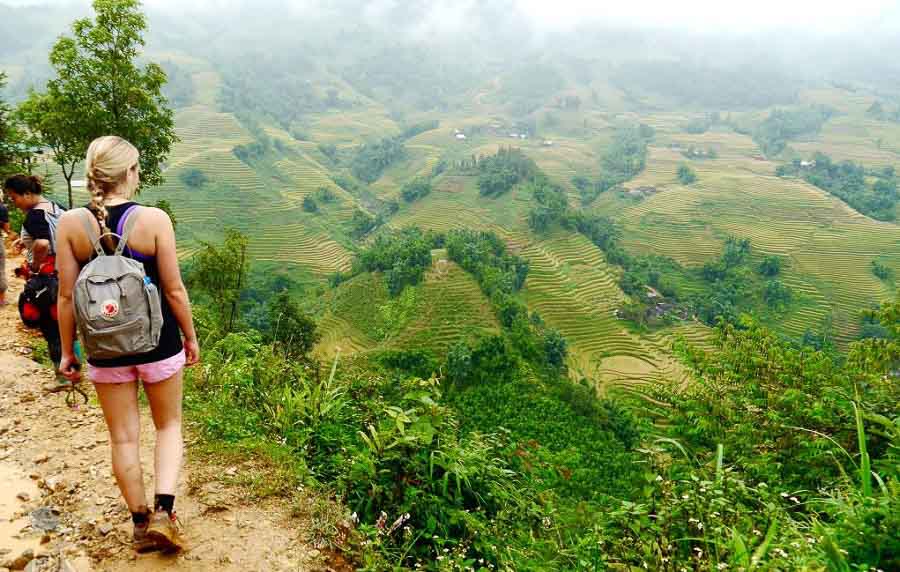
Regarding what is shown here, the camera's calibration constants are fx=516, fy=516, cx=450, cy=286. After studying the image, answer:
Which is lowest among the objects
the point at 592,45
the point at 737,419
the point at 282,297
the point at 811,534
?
the point at 282,297

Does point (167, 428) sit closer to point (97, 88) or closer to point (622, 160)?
point (97, 88)

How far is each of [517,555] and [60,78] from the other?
30.1 feet

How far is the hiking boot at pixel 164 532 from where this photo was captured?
199 centimetres

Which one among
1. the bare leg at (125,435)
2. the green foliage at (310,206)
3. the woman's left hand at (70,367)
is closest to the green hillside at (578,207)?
the green foliage at (310,206)

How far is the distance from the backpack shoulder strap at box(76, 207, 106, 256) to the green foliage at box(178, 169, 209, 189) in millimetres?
51975

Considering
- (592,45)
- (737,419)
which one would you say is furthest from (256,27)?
(737,419)

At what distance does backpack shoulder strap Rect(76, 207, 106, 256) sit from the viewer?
1.79 metres

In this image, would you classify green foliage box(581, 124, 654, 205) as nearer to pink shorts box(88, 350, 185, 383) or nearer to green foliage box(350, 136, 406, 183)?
green foliage box(350, 136, 406, 183)

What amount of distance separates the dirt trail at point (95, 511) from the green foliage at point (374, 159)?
67327 mm

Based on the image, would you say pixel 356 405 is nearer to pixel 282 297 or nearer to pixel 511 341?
pixel 282 297

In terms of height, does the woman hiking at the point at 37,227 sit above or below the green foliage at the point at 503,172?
above

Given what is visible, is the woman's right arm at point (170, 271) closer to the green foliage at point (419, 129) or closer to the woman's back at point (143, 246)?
the woman's back at point (143, 246)

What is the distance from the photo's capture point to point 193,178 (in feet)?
158

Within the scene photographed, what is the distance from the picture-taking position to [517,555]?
2357mm
